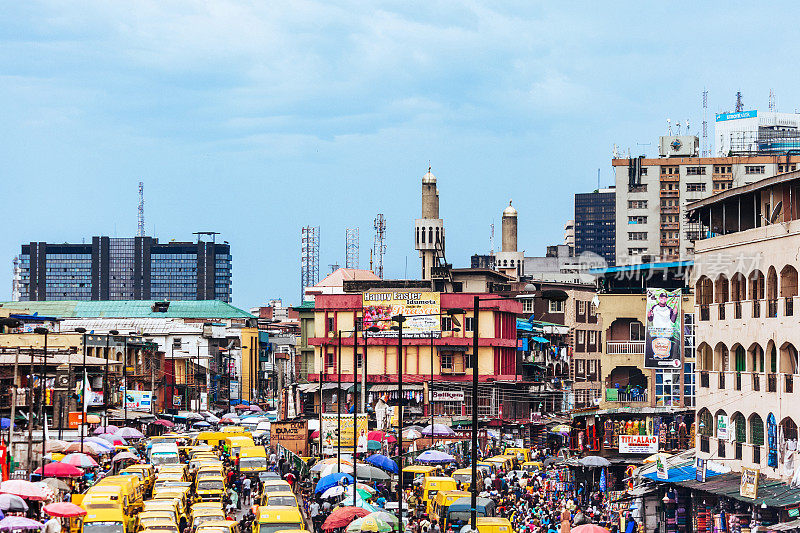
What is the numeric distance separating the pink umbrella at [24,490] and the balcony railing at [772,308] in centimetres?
2347

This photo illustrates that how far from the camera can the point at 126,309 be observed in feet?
598

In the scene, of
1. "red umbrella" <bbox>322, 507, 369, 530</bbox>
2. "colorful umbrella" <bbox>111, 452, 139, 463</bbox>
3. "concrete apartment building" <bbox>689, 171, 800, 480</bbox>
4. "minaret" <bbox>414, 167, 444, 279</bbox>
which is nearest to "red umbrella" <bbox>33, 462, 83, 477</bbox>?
"colorful umbrella" <bbox>111, 452, 139, 463</bbox>

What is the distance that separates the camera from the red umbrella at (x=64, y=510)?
1444 inches

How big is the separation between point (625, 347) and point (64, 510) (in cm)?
5291

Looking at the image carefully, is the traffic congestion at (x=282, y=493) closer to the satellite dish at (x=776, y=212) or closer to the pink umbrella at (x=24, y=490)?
the pink umbrella at (x=24, y=490)

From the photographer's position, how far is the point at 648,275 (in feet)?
263

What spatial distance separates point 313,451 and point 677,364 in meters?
25.6

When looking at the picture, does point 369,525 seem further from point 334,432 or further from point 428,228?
point 428,228

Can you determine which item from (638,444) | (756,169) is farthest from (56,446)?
(756,169)

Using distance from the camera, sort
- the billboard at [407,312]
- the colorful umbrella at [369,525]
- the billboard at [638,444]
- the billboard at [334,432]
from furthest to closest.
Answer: the billboard at [407,312] → the billboard at [334,432] → the billboard at [638,444] → the colorful umbrella at [369,525]

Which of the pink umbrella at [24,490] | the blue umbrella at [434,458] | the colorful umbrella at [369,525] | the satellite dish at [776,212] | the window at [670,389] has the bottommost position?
the blue umbrella at [434,458]

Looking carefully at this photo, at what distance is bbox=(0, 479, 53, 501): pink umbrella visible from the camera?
39375 mm

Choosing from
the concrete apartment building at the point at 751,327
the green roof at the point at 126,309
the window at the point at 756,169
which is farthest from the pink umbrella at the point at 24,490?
the green roof at the point at 126,309

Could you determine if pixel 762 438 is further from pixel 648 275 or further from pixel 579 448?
pixel 648 275
